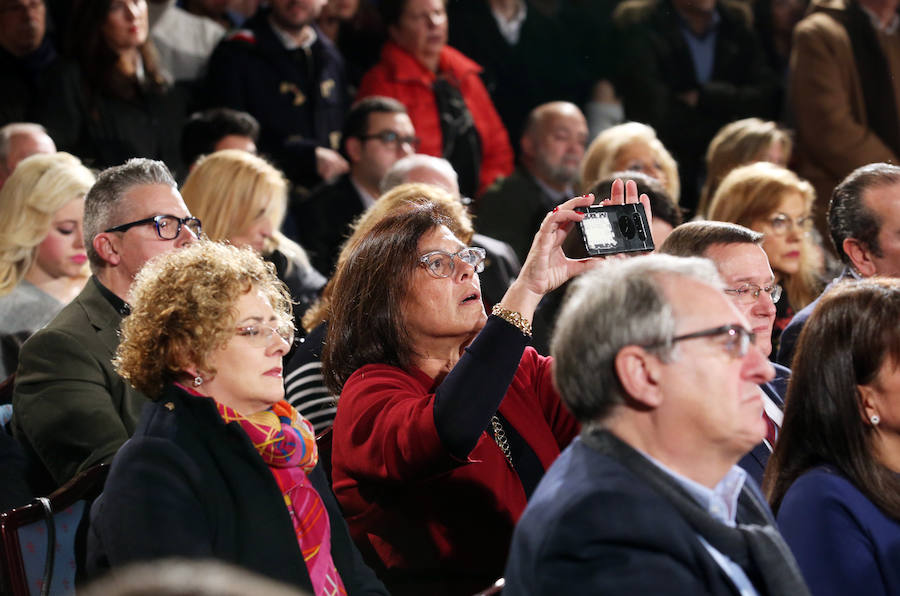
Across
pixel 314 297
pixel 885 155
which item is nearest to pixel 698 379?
pixel 314 297

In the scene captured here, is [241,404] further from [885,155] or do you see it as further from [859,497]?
[885,155]

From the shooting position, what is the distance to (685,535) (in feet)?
5.73

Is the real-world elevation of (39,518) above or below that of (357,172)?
above

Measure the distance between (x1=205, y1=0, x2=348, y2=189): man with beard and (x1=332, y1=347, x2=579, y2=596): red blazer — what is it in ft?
10.8

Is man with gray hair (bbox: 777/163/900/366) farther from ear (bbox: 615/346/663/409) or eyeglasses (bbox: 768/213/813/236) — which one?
ear (bbox: 615/346/663/409)

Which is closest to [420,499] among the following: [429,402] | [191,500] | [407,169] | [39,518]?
[429,402]

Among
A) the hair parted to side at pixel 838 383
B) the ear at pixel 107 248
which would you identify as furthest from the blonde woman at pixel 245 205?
the hair parted to side at pixel 838 383

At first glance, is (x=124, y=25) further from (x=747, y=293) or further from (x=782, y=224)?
(x=747, y=293)

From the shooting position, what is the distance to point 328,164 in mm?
5812

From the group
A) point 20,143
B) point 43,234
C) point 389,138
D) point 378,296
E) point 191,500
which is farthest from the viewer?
point 389,138

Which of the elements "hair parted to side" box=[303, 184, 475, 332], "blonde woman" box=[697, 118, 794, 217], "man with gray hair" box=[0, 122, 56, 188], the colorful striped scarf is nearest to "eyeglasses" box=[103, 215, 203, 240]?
"hair parted to side" box=[303, 184, 475, 332]

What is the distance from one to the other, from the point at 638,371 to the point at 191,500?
922 mm

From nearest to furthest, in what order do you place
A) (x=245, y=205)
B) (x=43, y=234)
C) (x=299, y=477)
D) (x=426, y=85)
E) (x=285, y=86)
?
(x=299, y=477), (x=43, y=234), (x=245, y=205), (x=285, y=86), (x=426, y=85)

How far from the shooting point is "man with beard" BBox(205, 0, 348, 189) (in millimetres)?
5867
